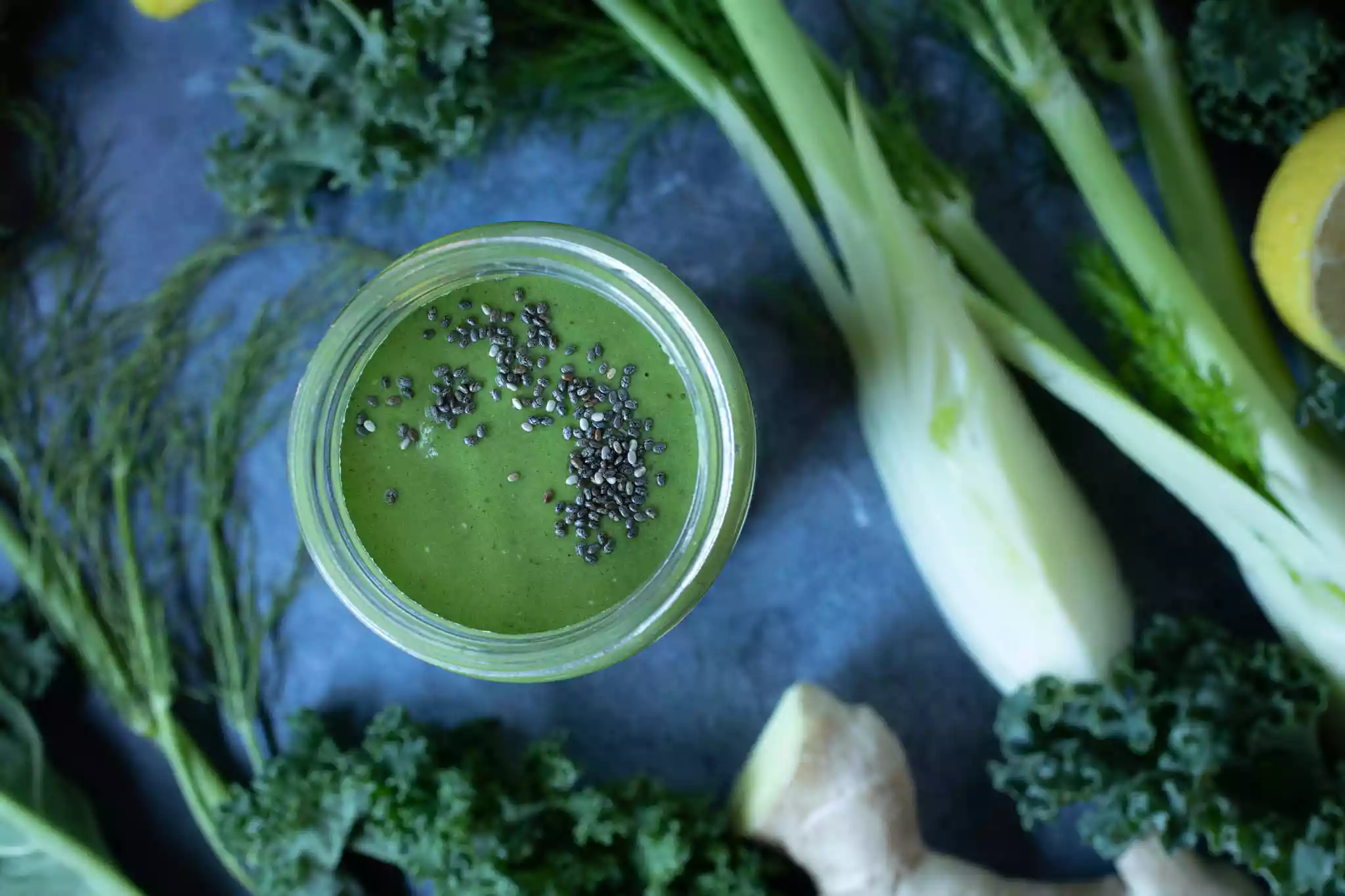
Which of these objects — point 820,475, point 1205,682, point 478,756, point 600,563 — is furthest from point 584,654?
point 1205,682

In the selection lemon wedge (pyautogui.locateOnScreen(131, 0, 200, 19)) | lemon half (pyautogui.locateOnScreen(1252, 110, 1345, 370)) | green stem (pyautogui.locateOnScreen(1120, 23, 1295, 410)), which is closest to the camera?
lemon half (pyautogui.locateOnScreen(1252, 110, 1345, 370))

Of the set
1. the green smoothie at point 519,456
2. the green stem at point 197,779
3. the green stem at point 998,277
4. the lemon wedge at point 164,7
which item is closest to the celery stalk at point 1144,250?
the green stem at point 998,277

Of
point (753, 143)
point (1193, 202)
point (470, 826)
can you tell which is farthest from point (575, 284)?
point (1193, 202)

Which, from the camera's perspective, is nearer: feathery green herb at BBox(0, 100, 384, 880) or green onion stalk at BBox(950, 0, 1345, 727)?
green onion stalk at BBox(950, 0, 1345, 727)

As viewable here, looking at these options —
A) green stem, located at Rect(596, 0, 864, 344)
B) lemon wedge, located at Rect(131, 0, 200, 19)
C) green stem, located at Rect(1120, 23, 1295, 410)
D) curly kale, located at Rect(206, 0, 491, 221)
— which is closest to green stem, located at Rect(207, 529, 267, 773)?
curly kale, located at Rect(206, 0, 491, 221)

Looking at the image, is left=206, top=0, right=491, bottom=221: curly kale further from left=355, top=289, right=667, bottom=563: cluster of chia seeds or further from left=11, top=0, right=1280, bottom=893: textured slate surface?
left=355, top=289, right=667, bottom=563: cluster of chia seeds

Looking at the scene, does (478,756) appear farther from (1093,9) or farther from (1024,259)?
(1093,9)
